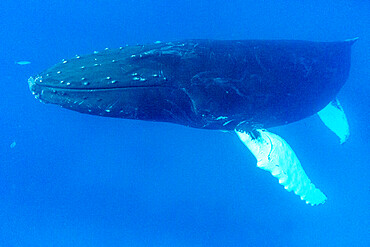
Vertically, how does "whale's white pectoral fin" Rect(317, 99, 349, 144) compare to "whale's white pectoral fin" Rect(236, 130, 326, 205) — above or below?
above

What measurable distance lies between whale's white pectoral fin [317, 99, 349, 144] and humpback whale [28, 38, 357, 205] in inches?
119

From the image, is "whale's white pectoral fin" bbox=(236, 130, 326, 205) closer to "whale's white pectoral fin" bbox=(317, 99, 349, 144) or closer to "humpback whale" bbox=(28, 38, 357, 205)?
"humpback whale" bbox=(28, 38, 357, 205)

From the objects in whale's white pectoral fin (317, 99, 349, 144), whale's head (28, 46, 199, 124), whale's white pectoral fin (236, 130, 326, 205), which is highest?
whale's white pectoral fin (317, 99, 349, 144)

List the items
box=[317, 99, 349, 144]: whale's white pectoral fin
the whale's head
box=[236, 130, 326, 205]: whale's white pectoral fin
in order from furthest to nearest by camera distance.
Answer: box=[317, 99, 349, 144]: whale's white pectoral fin < box=[236, 130, 326, 205]: whale's white pectoral fin < the whale's head

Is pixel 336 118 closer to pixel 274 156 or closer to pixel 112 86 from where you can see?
pixel 274 156

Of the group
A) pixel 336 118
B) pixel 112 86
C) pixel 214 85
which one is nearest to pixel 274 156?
pixel 214 85

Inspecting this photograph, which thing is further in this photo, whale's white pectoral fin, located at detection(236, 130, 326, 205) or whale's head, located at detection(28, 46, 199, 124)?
whale's white pectoral fin, located at detection(236, 130, 326, 205)

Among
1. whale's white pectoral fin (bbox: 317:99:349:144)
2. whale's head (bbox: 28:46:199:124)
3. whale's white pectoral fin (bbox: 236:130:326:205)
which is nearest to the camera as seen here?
whale's head (bbox: 28:46:199:124)

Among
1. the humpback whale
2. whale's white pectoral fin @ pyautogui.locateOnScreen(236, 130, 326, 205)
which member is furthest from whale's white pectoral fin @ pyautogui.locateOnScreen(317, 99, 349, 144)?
whale's white pectoral fin @ pyautogui.locateOnScreen(236, 130, 326, 205)

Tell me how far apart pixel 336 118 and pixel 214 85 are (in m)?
7.38

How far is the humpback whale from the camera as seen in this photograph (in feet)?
15.4

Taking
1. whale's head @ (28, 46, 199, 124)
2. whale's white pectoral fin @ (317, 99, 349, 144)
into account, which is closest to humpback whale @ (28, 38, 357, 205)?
whale's head @ (28, 46, 199, 124)

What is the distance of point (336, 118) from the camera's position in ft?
36.5

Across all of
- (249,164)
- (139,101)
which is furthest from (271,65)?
(249,164)
